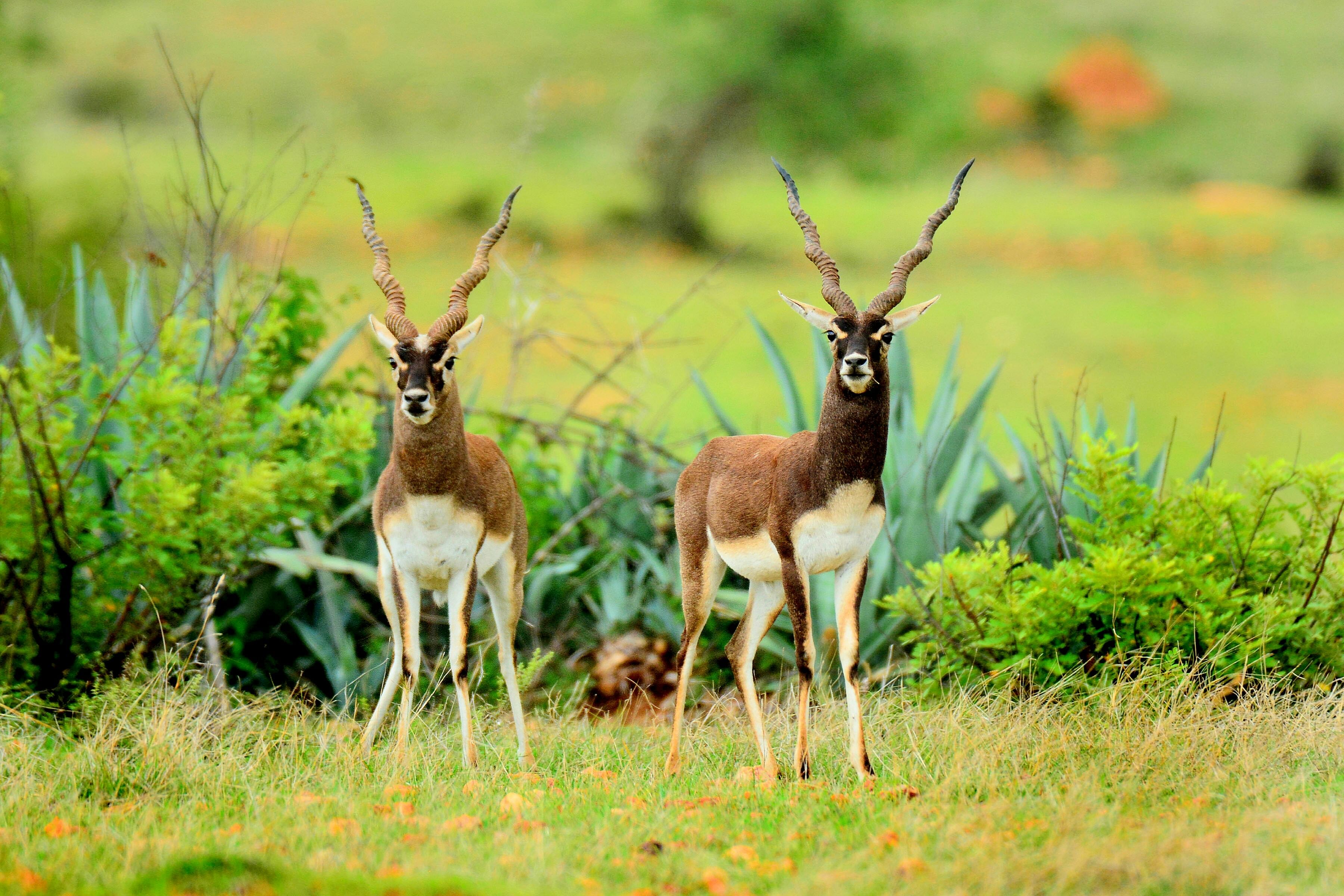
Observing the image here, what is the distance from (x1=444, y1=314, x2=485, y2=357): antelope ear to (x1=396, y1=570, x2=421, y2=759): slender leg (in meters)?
0.98

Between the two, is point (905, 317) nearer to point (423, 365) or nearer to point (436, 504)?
point (423, 365)

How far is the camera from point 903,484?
7246 mm

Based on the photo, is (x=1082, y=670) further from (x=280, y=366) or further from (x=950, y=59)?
(x=950, y=59)

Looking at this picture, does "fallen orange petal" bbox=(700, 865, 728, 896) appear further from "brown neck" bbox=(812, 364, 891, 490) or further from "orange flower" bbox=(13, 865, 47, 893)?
"orange flower" bbox=(13, 865, 47, 893)

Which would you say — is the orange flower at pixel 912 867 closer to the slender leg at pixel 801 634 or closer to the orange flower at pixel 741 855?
the orange flower at pixel 741 855

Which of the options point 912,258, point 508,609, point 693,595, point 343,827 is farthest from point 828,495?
A: point 343,827

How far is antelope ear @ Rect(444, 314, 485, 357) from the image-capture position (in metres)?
4.91

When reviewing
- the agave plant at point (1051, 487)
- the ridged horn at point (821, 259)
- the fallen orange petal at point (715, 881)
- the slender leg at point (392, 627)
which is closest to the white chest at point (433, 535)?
the slender leg at point (392, 627)

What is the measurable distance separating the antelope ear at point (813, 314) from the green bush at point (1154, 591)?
1855mm

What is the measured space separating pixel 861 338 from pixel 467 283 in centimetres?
161

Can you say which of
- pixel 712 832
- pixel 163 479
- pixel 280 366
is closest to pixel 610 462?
pixel 280 366

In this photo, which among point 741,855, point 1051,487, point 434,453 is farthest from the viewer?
point 1051,487

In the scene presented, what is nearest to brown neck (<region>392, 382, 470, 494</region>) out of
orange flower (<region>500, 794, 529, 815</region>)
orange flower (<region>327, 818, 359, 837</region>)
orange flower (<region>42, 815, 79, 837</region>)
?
orange flower (<region>500, 794, 529, 815</region>)

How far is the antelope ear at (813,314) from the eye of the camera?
15.5 ft
